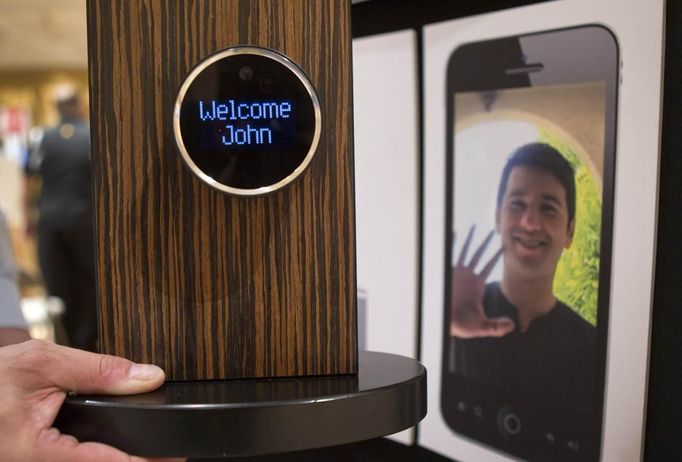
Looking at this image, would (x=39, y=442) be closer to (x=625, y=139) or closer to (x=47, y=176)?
(x=625, y=139)

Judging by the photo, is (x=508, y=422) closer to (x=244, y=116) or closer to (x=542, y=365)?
(x=542, y=365)

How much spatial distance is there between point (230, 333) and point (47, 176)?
108 inches

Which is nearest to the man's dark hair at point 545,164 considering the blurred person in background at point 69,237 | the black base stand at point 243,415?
the black base stand at point 243,415

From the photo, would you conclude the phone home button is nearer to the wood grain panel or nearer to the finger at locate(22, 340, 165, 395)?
the wood grain panel

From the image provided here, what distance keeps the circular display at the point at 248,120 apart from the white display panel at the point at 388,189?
219mm

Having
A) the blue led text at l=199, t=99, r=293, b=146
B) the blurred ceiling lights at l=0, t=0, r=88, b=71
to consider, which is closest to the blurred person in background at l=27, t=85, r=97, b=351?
the blurred ceiling lights at l=0, t=0, r=88, b=71

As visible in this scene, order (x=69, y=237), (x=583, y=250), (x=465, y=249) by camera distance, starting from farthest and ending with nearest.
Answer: (x=69, y=237), (x=465, y=249), (x=583, y=250)

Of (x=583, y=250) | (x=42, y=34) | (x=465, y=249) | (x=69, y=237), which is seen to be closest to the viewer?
(x=583, y=250)

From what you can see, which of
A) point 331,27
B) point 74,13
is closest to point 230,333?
point 331,27

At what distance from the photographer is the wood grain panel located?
536 mm

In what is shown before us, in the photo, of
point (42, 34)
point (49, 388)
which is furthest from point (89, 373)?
point (42, 34)

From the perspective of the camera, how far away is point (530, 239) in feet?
2.12

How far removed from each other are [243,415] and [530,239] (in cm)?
31

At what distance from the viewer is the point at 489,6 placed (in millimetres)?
663
